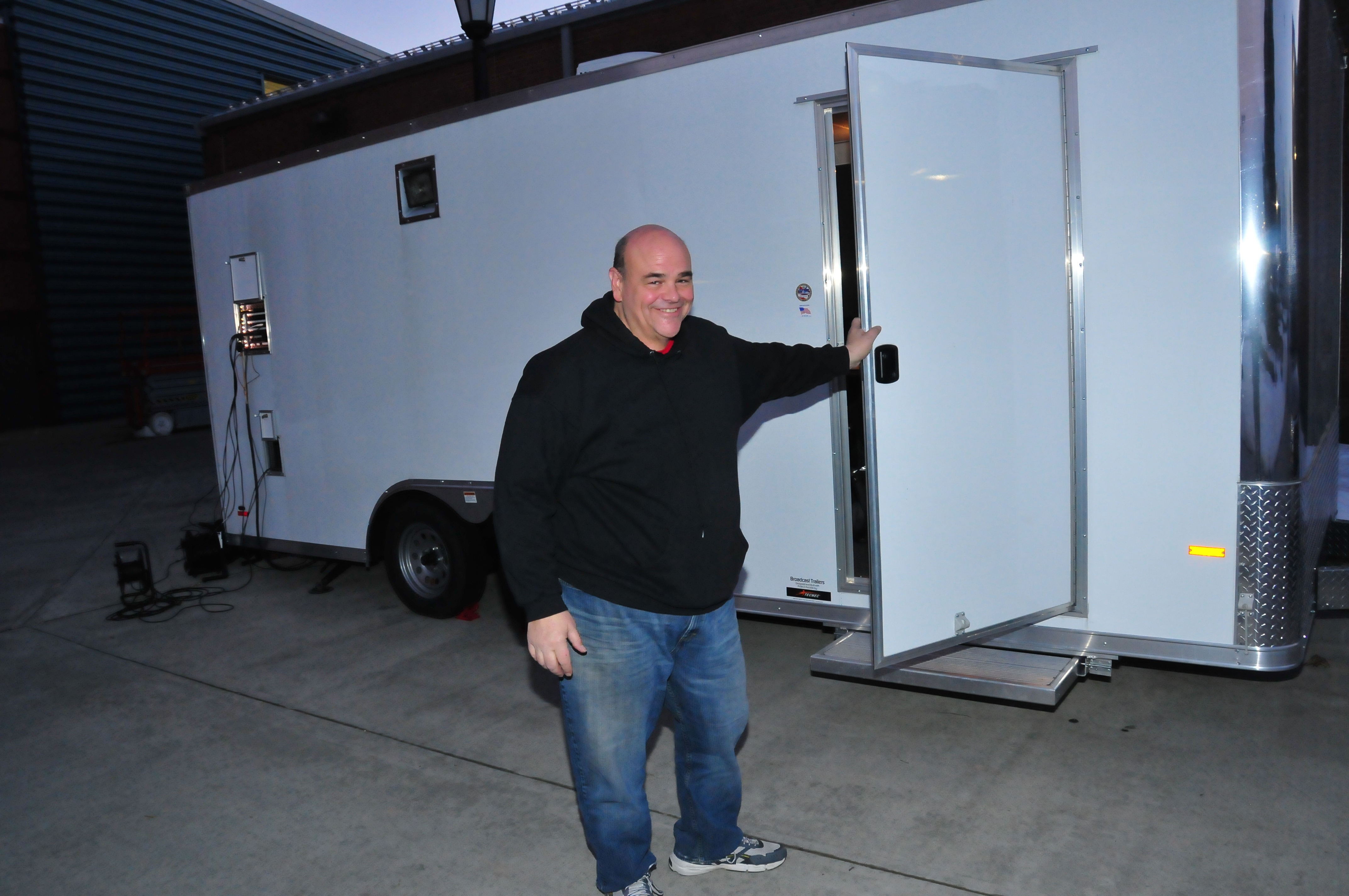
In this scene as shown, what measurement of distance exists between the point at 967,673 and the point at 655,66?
2.87 metres

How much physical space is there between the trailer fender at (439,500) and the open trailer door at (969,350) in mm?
2433

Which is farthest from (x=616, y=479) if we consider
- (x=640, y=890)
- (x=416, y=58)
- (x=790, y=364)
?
(x=416, y=58)

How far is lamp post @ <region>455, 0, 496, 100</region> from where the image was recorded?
6859 mm

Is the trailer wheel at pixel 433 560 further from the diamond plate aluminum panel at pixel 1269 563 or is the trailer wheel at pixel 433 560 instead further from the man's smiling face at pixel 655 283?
the diamond plate aluminum panel at pixel 1269 563

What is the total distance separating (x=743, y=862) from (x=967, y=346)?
1902 millimetres

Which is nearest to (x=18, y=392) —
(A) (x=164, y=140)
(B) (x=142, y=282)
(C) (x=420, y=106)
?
(B) (x=142, y=282)

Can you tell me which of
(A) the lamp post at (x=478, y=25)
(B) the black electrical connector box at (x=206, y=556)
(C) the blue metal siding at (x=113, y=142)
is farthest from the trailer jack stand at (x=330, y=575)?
(C) the blue metal siding at (x=113, y=142)

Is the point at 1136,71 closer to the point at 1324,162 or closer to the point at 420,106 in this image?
the point at 1324,162

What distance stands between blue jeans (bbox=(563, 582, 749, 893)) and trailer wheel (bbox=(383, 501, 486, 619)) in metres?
2.94

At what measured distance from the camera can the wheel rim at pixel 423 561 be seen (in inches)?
230

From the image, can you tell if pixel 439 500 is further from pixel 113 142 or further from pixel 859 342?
pixel 113 142

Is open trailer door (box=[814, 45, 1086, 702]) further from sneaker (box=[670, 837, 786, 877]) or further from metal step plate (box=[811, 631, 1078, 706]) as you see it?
sneaker (box=[670, 837, 786, 877])

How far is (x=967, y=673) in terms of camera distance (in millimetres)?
3752

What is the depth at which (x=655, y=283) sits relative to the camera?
101 inches
